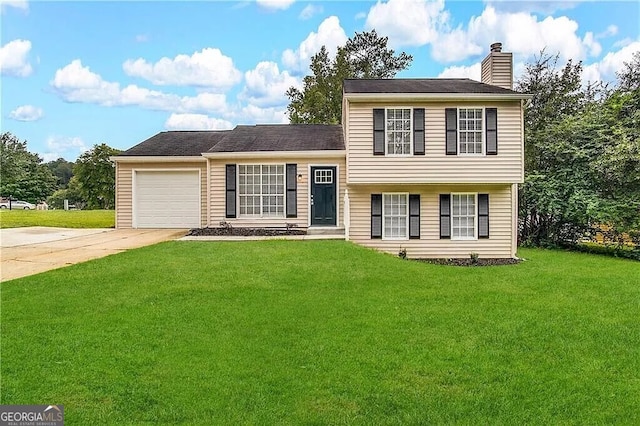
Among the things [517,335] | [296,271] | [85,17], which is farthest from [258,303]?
[85,17]

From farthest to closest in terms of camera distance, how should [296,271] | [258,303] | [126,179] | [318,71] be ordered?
[318,71] → [126,179] → [296,271] → [258,303]

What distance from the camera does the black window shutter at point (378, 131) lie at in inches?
586

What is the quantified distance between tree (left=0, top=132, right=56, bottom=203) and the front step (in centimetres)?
2891

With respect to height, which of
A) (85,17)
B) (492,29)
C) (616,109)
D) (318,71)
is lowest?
(616,109)

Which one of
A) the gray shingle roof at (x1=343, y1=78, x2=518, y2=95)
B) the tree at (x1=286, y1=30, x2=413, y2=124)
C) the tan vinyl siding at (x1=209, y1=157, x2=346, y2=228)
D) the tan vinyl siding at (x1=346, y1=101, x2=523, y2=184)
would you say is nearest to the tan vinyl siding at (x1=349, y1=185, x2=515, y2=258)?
the tan vinyl siding at (x1=346, y1=101, x2=523, y2=184)

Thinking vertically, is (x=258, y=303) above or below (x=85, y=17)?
below

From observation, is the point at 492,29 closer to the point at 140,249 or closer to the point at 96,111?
the point at 140,249

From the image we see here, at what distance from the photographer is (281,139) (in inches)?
687

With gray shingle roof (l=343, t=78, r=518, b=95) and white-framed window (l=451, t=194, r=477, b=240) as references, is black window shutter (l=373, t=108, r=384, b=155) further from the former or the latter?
Answer: white-framed window (l=451, t=194, r=477, b=240)

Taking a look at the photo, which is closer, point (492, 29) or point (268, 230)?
point (268, 230)

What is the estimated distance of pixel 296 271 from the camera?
9328 millimetres

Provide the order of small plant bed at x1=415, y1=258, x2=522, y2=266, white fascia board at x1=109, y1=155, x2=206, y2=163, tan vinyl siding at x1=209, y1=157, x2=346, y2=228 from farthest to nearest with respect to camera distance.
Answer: white fascia board at x1=109, y1=155, x2=206, y2=163 → tan vinyl siding at x1=209, y1=157, x2=346, y2=228 → small plant bed at x1=415, y1=258, x2=522, y2=266

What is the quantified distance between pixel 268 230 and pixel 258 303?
8.52 metres

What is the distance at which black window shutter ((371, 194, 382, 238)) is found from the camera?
50.6ft
